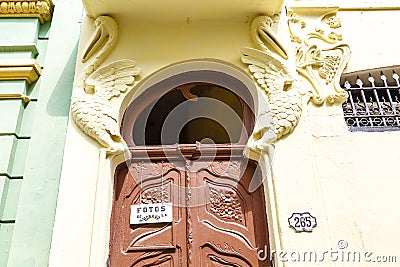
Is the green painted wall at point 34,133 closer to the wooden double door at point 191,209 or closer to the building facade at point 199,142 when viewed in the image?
the building facade at point 199,142

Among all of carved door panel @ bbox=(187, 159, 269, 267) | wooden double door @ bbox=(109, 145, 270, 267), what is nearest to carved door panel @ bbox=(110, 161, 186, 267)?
wooden double door @ bbox=(109, 145, 270, 267)

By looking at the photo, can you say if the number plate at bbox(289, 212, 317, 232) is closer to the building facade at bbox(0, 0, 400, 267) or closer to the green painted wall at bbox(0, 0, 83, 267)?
the building facade at bbox(0, 0, 400, 267)

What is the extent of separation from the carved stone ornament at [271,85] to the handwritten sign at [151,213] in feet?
2.91

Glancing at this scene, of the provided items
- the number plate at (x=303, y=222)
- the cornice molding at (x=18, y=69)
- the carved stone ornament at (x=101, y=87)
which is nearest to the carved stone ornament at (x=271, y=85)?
the number plate at (x=303, y=222)

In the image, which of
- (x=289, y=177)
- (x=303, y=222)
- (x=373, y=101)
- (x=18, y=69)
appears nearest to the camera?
(x=303, y=222)

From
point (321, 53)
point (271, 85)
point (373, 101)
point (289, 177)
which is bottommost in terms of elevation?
point (289, 177)

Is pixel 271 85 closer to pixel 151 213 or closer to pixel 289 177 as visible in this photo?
pixel 289 177

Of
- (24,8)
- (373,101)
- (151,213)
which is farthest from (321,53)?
(24,8)

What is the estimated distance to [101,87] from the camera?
3.76 metres

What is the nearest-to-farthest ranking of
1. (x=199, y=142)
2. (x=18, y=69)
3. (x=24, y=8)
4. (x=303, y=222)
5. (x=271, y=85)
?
(x=303, y=222) < (x=271, y=85) < (x=199, y=142) < (x=18, y=69) < (x=24, y=8)

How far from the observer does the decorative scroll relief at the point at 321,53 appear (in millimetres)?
3994

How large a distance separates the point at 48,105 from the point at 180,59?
1.32 meters

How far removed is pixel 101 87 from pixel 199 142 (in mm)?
1023

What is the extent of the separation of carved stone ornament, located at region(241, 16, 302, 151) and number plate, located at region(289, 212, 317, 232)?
2.05 feet
